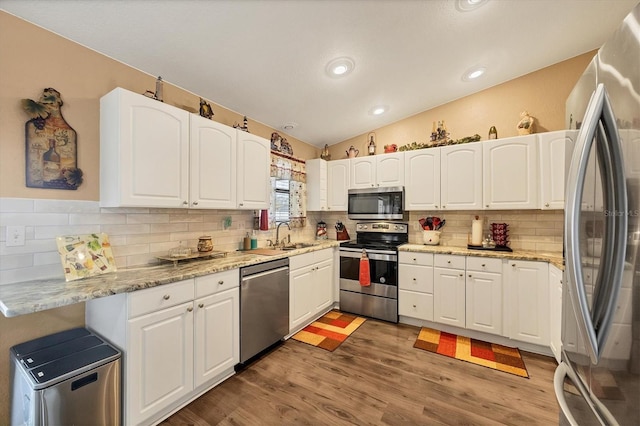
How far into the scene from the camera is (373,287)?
3.43 m

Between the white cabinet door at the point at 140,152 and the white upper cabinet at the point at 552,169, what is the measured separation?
3.47 metres

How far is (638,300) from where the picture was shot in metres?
0.59

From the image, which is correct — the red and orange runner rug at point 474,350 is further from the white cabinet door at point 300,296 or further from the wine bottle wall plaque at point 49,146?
the wine bottle wall plaque at point 49,146

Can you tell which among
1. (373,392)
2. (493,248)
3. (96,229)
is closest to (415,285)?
(493,248)

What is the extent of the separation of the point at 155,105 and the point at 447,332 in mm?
3644

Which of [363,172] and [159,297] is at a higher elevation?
[363,172]

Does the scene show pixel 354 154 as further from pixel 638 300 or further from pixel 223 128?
pixel 638 300

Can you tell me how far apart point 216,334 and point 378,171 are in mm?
2792

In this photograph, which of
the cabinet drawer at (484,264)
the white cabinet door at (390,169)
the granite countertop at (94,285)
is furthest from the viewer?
the white cabinet door at (390,169)

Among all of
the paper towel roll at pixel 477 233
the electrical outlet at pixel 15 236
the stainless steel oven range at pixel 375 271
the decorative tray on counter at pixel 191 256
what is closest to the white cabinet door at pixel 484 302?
→ the paper towel roll at pixel 477 233

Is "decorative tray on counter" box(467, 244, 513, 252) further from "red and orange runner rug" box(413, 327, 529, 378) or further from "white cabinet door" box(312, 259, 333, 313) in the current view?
"white cabinet door" box(312, 259, 333, 313)

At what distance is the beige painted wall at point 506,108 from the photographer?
291 cm

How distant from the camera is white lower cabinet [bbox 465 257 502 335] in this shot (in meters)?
2.75

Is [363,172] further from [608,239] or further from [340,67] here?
[608,239]
